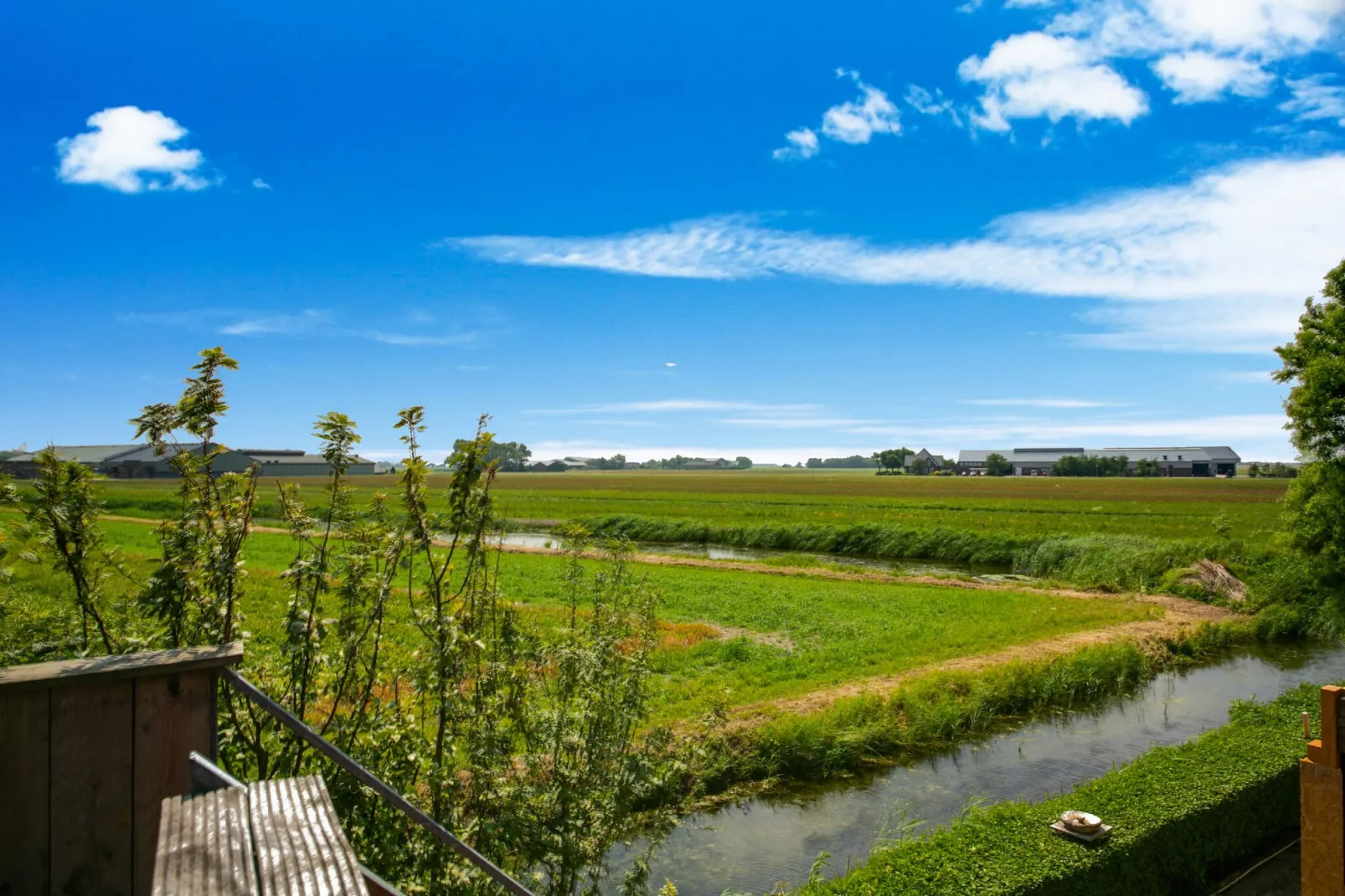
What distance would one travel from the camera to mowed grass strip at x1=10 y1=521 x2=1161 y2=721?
46.1 ft

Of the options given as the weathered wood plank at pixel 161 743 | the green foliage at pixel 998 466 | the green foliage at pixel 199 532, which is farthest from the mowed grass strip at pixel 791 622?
the green foliage at pixel 998 466

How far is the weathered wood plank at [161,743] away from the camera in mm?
2377

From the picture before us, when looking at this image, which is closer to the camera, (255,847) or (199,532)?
(255,847)

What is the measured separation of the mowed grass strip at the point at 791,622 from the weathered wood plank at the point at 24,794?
25.2ft

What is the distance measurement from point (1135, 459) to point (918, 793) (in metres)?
153

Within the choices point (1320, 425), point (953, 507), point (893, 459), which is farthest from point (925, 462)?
point (1320, 425)

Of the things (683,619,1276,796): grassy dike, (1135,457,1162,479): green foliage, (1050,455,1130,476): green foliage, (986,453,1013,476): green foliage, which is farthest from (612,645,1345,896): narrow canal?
(986,453,1013,476): green foliage

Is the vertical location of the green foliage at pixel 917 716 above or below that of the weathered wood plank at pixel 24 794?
below

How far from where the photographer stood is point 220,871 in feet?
4.69

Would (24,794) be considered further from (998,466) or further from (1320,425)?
(998,466)

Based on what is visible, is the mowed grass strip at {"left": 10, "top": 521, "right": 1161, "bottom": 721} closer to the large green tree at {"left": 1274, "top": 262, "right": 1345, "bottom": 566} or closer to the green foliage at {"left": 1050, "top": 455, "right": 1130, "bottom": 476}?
the large green tree at {"left": 1274, "top": 262, "right": 1345, "bottom": 566}

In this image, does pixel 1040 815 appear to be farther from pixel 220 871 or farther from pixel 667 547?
pixel 667 547

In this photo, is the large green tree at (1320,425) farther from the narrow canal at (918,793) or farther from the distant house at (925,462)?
the distant house at (925,462)

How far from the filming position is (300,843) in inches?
61.1
